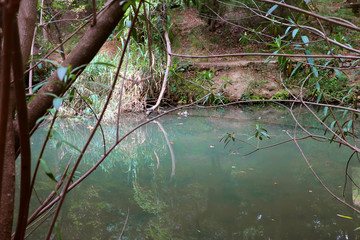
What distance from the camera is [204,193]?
77.0 inches

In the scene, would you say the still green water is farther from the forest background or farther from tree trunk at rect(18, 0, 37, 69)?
tree trunk at rect(18, 0, 37, 69)

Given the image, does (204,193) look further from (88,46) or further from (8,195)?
(8,195)

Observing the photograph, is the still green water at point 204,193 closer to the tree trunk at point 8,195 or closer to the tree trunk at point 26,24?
the tree trunk at point 8,195

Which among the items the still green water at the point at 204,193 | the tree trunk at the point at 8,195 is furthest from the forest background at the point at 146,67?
the still green water at the point at 204,193

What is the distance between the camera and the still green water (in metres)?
1.53

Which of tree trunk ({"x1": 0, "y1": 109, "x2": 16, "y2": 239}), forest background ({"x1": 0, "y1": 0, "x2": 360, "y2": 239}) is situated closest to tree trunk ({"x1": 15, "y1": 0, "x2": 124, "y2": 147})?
forest background ({"x1": 0, "y1": 0, "x2": 360, "y2": 239})

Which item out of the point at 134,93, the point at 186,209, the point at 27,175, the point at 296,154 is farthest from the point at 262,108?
the point at 27,175

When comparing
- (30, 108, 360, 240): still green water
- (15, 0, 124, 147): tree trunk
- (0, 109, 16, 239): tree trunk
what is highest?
(15, 0, 124, 147): tree trunk

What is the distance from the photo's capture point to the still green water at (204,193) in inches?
60.4

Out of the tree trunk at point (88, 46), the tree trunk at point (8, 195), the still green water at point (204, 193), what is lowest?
the still green water at point (204, 193)

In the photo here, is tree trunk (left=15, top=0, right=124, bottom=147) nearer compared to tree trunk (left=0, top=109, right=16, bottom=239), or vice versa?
tree trunk (left=0, top=109, right=16, bottom=239)

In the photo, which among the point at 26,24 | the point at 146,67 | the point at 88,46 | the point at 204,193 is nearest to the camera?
the point at 88,46

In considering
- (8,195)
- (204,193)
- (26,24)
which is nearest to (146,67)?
(204,193)

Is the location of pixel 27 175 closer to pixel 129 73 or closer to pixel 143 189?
pixel 143 189
